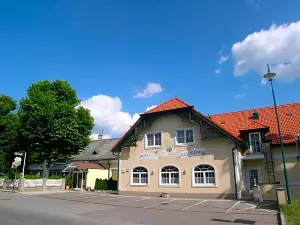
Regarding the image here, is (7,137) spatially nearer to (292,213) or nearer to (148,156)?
(148,156)

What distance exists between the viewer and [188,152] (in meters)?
22.3

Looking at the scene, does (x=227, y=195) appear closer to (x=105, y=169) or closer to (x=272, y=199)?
(x=272, y=199)

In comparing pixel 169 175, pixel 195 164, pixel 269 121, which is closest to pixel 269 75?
pixel 269 121

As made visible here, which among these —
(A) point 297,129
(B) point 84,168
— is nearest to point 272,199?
(A) point 297,129

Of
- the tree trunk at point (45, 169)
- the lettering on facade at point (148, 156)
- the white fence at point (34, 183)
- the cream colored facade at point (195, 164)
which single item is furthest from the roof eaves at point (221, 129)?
the tree trunk at point (45, 169)

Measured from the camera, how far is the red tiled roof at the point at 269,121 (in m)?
21.8

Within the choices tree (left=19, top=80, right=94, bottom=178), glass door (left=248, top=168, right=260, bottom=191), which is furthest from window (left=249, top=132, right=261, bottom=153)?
tree (left=19, top=80, right=94, bottom=178)

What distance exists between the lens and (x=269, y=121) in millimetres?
23953

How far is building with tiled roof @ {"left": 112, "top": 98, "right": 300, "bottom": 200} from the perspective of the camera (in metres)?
20.6

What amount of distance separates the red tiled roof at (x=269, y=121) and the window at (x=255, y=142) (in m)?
0.65

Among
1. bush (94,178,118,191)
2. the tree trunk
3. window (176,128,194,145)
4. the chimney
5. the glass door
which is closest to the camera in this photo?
the glass door

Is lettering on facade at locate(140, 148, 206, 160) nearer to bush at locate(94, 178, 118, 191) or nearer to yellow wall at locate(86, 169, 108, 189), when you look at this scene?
bush at locate(94, 178, 118, 191)

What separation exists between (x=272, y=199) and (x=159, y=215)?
32.4 ft

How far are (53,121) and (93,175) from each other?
8089 millimetres
